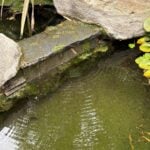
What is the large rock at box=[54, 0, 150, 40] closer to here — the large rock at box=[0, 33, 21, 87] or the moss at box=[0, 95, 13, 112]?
the large rock at box=[0, 33, 21, 87]

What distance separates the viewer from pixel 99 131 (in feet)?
10.9

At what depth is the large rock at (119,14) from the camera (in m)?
4.18

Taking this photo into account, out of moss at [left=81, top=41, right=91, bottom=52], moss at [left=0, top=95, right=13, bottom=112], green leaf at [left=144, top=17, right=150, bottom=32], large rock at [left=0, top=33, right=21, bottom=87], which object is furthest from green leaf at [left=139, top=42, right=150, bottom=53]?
moss at [left=0, top=95, right=13, bottom=112]

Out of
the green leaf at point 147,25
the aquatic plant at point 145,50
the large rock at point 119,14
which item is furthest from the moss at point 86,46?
the green leaf at point 147,25

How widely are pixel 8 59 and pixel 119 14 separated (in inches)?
46.5

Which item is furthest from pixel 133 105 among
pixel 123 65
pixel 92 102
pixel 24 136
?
pixel 24 136

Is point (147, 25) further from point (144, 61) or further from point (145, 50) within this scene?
point (144, 61)

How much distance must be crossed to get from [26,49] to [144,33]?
1114 mm

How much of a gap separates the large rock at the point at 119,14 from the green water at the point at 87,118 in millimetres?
437

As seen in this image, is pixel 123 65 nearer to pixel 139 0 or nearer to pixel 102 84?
pixel 102 84

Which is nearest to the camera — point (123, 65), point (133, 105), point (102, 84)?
point (133, 105)

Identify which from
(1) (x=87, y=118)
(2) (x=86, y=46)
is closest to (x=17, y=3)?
(2) (x=86, y=46)

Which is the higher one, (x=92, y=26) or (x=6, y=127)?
(x=92, y=26)

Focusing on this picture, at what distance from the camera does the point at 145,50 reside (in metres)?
4.02
